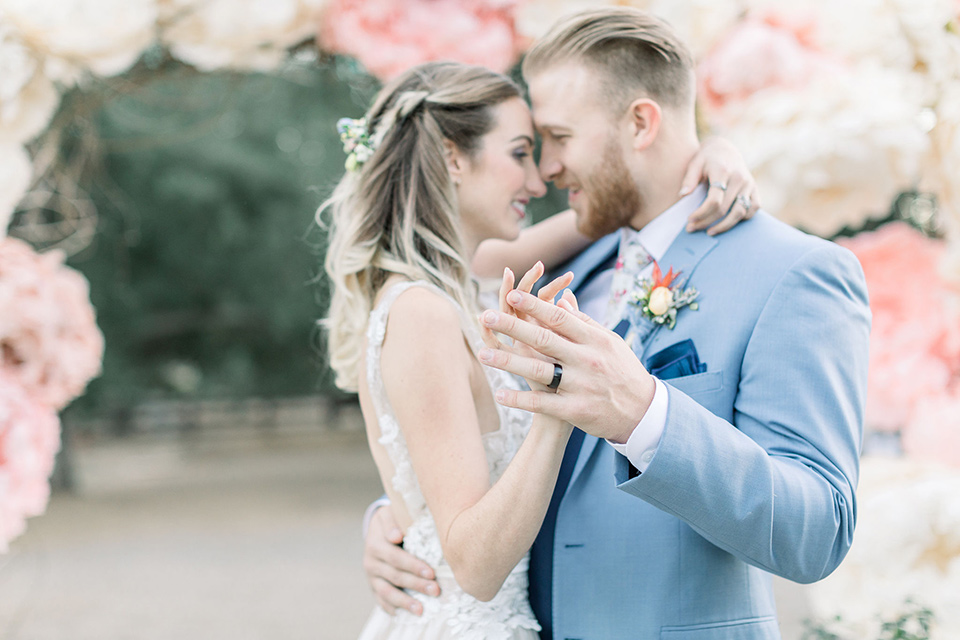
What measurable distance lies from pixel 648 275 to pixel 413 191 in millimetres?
617

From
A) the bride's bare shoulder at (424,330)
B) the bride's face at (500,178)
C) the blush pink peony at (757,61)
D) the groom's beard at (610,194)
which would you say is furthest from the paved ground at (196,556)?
the blush pink peony at (757,61)

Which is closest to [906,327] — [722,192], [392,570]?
[722,192]

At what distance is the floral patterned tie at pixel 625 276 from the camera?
6.91ft

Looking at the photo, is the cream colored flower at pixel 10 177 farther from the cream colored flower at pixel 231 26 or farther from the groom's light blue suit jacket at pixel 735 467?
the groom's light blue suit jacket at pixel 735 467

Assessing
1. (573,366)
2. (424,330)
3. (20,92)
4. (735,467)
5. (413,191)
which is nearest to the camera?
(573,366)

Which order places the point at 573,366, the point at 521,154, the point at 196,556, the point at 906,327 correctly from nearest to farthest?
the point at 573,366, the point at 521,154, the point at 906,327, the point at 196,556

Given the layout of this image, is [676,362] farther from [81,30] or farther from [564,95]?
[81,30]

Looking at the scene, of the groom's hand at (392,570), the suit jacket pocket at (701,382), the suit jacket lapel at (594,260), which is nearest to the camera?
the suit jacket pocket at (701,382)

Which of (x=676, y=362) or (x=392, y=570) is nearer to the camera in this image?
(x=676, y=362)

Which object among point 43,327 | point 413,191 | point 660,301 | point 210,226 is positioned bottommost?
point 43,327

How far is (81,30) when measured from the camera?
230 cm

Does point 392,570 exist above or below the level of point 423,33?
below

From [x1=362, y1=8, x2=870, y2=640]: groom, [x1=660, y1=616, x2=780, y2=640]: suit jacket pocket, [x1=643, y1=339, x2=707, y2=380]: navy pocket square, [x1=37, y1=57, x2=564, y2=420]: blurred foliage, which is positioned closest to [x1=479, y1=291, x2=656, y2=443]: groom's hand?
[x1=362, y1=8, x2=870, y2=640]: groom

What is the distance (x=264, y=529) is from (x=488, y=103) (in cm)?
818
